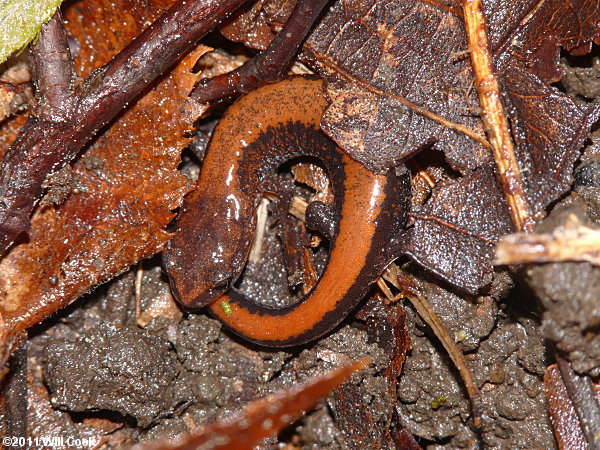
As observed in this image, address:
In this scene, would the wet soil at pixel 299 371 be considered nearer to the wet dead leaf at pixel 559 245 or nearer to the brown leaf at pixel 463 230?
the brown leaf at pixel 463 230

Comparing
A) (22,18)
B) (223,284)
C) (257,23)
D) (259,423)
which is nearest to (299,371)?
(223,284)

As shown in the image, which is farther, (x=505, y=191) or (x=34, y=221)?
(x=34, y=221)

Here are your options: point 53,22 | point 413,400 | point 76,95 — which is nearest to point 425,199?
point 413,400

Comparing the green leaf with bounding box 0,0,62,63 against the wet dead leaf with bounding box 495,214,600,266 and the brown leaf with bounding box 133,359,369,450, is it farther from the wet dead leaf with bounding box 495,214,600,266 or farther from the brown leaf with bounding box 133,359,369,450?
the wet dead leaf with bounding box 495,214,600,266

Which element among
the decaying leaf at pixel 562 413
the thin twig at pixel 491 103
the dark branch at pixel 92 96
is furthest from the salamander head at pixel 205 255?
the decaying leaf at pixel 562 413

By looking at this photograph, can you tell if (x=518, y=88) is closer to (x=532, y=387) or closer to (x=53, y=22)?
(x=532, y=387)

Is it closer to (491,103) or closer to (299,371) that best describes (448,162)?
(491,103)

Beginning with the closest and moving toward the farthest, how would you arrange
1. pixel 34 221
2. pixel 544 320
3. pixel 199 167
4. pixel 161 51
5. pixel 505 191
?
pixel 544 320 → pixel 505 191 → pixel 161 51 → pixel 34 221 → pixel 199 167
